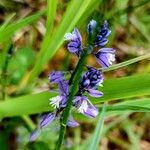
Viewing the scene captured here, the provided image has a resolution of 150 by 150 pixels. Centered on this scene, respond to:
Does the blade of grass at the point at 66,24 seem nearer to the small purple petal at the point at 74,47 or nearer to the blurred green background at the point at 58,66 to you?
the blurred green background at the point at 58,66

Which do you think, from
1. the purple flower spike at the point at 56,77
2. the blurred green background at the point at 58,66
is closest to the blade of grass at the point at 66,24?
the blurred green background at the point at 58,66

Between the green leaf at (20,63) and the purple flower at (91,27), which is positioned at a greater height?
the green leaf at (20,63)

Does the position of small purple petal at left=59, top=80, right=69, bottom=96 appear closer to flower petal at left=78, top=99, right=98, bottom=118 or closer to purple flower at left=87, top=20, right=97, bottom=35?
flower petal at left=78, top=99, right=98, bottom=118

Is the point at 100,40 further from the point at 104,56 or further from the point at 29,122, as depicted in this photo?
the point at 29,122

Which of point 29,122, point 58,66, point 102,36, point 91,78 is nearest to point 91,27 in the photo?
point 102,36

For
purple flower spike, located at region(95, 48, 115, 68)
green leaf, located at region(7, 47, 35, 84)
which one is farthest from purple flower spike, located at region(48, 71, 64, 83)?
green leaf, located at region(7, 47, 35, 84)

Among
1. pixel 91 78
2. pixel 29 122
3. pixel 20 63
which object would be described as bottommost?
pixel 29 122

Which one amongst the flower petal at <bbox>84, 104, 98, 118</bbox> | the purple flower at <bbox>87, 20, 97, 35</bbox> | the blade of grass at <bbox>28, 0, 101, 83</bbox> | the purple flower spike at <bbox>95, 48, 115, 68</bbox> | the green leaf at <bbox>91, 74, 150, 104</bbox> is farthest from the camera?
the blade of grass at <bbox>28, 0, 101, 83</bbox>

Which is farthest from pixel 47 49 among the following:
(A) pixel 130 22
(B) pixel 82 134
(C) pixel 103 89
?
(A) pixel 130 22

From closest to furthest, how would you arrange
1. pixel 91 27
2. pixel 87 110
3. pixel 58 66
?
1. pixel 91 27
2. pixel 87 110
3. pixel 58 66
